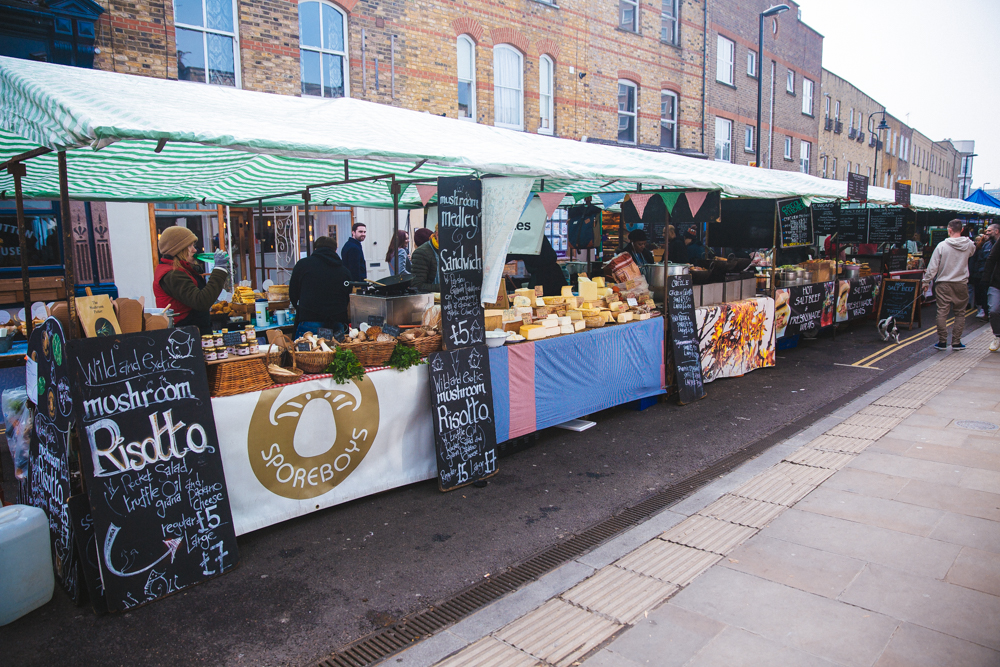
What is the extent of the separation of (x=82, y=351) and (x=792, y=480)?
16.0 ft

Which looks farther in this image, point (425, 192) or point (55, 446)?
point (425, 192)

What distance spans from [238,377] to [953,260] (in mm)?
10355

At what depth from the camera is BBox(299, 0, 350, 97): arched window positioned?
38.0 ft

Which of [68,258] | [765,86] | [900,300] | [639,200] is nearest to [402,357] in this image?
[68,258]

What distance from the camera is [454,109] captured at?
44.1 ft

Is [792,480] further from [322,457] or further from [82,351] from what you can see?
[82,351]

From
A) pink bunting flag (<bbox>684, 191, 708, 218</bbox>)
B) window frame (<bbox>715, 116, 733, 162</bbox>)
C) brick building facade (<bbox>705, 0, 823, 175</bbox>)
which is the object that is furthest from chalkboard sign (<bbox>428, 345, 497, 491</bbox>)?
window frame (<bbox>715, 116, 733, 162</bbox>)

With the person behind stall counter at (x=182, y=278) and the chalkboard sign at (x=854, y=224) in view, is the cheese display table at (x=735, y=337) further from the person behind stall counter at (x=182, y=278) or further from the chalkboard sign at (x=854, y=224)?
the chalkboard sign at (x=854, y=224)

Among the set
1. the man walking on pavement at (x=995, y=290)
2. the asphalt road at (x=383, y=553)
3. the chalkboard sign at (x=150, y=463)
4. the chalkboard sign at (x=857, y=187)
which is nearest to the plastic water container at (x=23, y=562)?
the asphalt road at (x=383, y=553)

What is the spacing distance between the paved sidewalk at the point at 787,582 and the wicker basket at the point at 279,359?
202 cm

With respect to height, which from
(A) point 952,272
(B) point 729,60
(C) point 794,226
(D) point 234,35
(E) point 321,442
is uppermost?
(B) point 729,60

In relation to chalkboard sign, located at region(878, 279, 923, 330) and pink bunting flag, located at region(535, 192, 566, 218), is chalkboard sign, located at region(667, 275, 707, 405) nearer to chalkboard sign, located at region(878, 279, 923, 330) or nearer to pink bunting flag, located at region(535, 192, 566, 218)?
pink bunting flag, located at region(535, 192, 566, 218)

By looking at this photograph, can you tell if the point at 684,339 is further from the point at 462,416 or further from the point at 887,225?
the point at 887,225

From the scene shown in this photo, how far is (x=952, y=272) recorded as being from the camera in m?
9.58
